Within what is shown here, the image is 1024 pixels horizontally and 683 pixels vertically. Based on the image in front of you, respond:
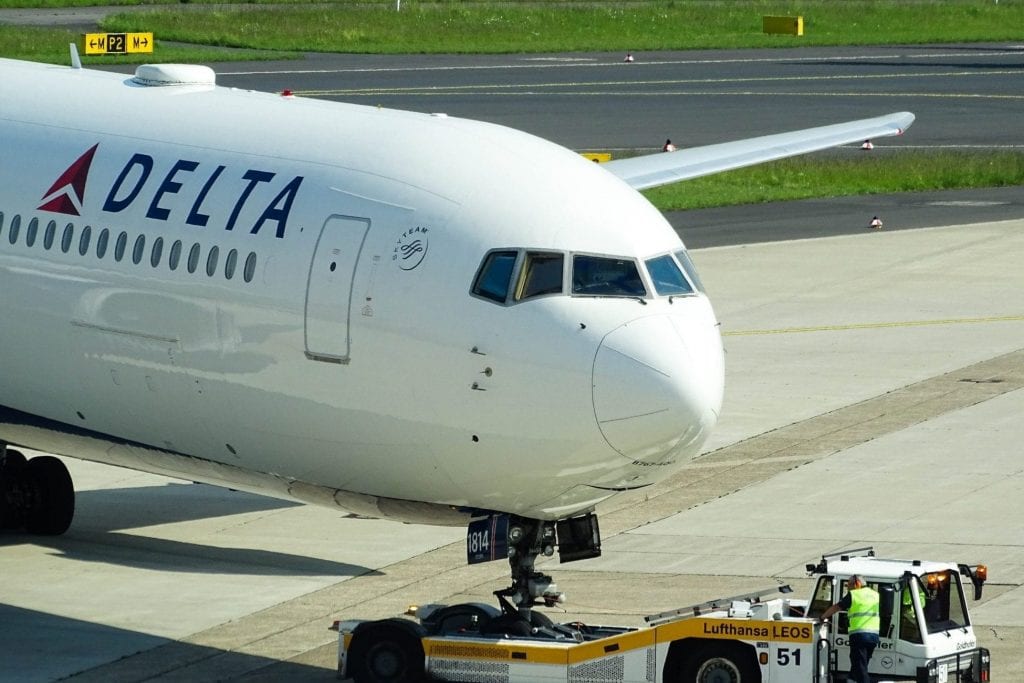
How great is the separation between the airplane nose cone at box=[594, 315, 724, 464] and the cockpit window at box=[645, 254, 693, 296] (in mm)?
491

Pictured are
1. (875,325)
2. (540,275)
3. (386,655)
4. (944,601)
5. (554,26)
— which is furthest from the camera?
(554,26)

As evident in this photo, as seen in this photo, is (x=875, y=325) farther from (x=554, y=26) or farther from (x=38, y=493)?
(x=554, y=26)

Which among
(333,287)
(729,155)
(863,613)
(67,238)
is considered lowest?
(863,613)

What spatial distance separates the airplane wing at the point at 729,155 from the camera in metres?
33.2

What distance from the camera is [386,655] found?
65.1ft

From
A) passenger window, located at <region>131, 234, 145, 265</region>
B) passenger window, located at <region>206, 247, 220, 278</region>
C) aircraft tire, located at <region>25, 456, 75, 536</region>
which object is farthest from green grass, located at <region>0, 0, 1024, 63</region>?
passenger window, located at <region>206, 247, 220, 278</region>

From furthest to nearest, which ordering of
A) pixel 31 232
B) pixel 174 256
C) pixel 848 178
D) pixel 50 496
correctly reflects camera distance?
1. pixel 848 178
2. pixel 50 496
3. pixel 31 232
4. pixel 174 256

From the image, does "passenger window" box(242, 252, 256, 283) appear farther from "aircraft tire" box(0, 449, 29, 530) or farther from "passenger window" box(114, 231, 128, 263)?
"aircraft tire" box(0, 449, 29, 530)

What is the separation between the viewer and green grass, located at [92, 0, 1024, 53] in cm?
10438

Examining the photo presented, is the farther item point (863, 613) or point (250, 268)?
point (250, 268)

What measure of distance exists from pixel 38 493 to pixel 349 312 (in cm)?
1016

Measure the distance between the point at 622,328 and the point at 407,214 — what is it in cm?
266

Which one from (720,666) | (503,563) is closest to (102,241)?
(503,563)

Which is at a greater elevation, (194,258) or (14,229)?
(14,229)
